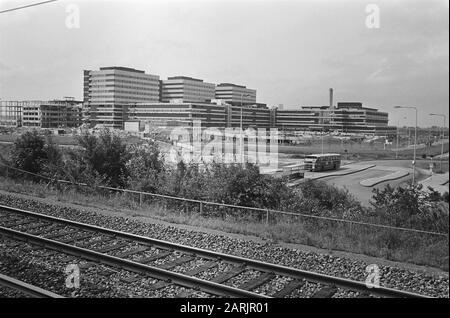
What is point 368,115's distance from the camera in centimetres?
3528

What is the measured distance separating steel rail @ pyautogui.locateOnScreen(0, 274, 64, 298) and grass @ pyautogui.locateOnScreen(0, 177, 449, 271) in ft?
13.5

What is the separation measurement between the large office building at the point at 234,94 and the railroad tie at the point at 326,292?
18.9 m

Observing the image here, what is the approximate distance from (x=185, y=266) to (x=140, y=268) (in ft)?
2.25

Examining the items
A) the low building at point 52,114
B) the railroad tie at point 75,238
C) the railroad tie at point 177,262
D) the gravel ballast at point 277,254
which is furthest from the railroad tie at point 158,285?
the low building at point 52,114

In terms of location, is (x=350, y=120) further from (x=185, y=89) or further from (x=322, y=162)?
(x=185, y=89)

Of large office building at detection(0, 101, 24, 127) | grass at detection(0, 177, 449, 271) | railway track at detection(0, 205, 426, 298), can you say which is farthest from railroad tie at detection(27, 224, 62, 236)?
large office building at detection(0, 101, 24, 127)

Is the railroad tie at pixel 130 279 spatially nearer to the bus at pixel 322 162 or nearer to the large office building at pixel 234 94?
the large office building at pixel 234 94

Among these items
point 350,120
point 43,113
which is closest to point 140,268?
point 43,113

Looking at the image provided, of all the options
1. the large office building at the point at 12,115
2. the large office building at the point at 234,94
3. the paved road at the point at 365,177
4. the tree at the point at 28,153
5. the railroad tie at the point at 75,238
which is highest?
the large office building at the point at 234,94

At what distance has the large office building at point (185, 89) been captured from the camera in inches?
1002

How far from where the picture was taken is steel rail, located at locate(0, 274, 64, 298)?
5.11 meters

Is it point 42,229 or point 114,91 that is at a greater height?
point 114,91

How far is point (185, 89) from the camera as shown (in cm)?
2616
